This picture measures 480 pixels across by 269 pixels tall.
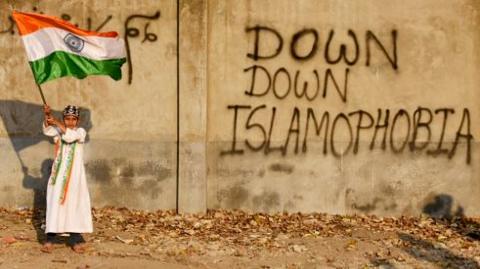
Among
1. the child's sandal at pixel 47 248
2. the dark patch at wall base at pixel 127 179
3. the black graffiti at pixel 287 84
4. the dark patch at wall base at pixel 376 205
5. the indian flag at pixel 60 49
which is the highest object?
the indian flag at pixel 60 49

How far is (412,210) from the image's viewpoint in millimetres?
8477

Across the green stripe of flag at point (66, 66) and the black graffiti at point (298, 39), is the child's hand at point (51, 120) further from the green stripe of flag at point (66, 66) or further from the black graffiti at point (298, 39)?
the black graffiti at point (298, 39)

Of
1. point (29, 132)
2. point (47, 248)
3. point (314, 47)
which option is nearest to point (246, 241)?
point (47, 248)

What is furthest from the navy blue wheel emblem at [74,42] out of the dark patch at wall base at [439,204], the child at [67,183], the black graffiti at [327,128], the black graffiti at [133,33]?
the dark patch at wall base at [439,204]

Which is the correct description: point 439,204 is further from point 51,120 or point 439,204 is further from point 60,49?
point 60,49

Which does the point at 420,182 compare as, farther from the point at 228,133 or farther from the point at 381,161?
the point at 228,133

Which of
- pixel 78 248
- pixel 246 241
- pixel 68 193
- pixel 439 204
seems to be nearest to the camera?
pixel 68 193

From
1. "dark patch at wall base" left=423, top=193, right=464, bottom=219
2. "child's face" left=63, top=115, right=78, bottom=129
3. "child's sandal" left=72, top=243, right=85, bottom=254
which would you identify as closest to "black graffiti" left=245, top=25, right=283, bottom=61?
"child's face" left=63, top=115, right=78, bottom=129

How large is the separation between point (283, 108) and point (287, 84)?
32cm

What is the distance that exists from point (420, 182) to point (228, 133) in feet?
8.49

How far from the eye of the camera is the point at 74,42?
275 inches

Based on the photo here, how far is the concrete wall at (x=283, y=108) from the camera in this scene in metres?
8.38

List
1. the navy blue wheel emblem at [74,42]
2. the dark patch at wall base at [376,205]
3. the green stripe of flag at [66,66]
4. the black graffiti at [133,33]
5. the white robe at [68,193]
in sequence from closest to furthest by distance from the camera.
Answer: the white robe at [68,193], the green stripe of flag at [66,66], the navy blue wheel emblem at [74,42], the black graffiti at [133,33], the dark patch at wall base at [376,205]

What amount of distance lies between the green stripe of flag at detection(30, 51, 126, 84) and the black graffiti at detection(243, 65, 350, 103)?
205cm
